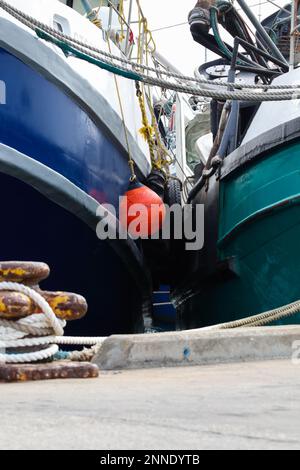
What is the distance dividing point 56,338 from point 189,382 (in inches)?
23.3

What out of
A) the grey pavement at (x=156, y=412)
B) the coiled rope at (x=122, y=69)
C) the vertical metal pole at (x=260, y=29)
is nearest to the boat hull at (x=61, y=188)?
the coiled rope at (x=122, y=69)

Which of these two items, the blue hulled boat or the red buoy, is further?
the red buoy

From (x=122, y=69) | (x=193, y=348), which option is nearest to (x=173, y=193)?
(x=122, y=69)

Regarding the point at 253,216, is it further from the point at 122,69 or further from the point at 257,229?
the point at 122,69

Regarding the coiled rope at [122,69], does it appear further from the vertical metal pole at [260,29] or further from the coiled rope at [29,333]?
the vertical metal pole at [260,29]

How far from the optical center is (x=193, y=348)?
271 cm

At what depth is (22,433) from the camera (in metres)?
1.08

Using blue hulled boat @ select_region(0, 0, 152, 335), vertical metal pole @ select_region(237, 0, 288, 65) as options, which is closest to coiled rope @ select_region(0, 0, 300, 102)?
blue hulled boat @ select_region(0, 0, 152, 335)

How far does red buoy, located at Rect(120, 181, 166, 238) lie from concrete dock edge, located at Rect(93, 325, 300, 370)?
9.04 feet

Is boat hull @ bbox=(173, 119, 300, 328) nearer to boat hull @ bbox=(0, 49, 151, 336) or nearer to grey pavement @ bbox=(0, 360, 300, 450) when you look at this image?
boat hull @ bbox=(0, 49, 151, 336)

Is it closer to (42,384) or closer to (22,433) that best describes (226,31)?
(42,384)

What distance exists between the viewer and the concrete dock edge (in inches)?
102
